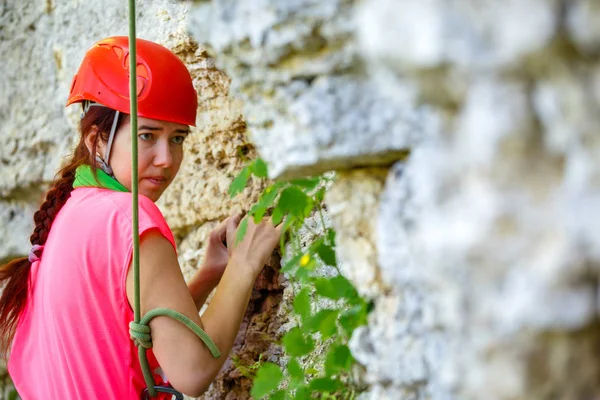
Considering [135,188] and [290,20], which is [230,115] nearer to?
[135,188]

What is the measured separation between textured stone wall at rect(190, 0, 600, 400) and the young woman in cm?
52

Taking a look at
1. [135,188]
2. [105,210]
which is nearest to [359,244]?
[135,188]

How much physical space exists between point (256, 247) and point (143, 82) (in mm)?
417

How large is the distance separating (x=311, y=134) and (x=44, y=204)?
0.92 metres

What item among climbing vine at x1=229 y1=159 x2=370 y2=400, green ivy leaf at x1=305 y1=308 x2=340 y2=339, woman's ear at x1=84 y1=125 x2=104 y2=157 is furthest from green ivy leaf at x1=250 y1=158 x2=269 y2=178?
woman's ear at x1=84 y1=125 x2=104 y2=157

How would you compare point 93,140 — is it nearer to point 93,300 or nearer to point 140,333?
point 93,300

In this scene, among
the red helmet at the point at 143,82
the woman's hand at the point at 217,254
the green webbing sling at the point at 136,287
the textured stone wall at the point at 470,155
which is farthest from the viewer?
the woman's hand at the point at 217,254

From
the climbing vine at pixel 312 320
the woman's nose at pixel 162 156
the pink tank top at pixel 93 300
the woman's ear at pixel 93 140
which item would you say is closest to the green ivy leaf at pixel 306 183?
the climbing vine at pixel 312 320

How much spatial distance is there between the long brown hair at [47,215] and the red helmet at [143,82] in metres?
0.04

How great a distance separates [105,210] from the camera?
1.47m

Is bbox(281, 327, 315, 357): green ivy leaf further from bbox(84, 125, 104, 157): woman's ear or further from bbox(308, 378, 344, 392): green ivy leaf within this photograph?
bbox(84, 125, 104, 157): woman's ear

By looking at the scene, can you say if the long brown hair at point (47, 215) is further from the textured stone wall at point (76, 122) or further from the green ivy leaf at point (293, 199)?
the green ivy leaf at point (293, 199)

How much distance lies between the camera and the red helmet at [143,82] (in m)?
1.57

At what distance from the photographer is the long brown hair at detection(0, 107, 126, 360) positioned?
1.60m
